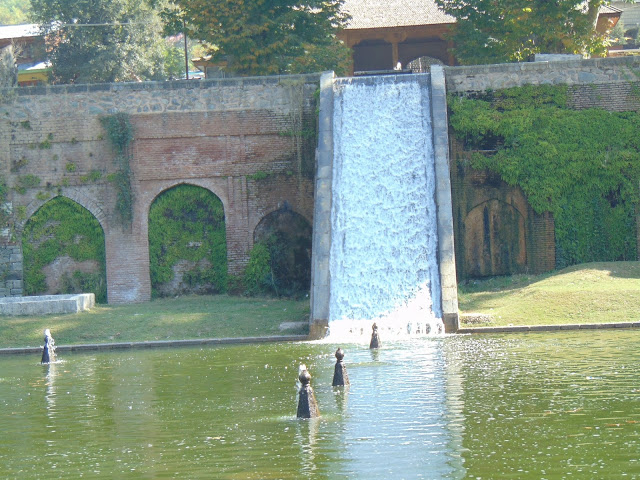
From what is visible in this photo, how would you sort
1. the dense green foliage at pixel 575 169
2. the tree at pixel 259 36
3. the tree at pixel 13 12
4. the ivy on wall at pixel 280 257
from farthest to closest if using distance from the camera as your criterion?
the tree at pixel 13 12
the tree at pixel 259 36
the ivy on wall at pixel 280 257
the dense green foliage at pixel 575 169

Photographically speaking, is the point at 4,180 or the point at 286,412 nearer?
the point at 286,412

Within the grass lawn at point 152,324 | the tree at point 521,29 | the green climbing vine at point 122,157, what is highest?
the tree at point 521,29

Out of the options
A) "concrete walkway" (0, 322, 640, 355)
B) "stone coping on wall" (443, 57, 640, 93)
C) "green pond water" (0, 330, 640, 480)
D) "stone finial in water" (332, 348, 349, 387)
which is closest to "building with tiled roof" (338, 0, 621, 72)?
"stone coping on wall" (443, 57, 640, 93)

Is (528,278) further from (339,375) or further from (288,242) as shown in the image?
(339,375)

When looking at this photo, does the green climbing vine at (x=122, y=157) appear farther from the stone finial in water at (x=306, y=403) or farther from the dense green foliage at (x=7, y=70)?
the stone finial in water at (x=306, y=403)

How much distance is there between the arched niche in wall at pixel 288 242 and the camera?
90.7ft

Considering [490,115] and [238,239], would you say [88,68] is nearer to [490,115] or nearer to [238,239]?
[238,239]

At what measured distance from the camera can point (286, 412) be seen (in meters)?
12.7

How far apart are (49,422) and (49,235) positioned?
15919mm

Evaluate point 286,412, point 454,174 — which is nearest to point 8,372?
point 286,412

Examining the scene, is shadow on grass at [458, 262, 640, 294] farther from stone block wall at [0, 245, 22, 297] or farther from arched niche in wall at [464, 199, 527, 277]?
stone block wall at [0, 245, 22, 297]

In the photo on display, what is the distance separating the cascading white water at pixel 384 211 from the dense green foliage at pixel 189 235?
167 inches

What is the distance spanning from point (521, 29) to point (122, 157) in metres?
12.0

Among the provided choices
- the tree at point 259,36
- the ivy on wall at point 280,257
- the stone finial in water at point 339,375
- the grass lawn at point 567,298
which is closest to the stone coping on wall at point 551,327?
the grass lawn at point 567,298
